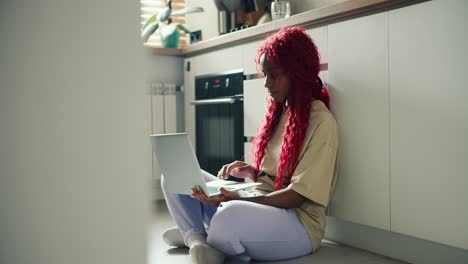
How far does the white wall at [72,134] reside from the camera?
0.33 meters

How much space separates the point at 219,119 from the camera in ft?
11.2

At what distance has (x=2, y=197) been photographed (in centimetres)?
34

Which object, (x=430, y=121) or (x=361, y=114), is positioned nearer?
(x=430, y=121)

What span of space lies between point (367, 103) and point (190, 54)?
1.97m

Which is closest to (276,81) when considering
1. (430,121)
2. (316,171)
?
(316,171)

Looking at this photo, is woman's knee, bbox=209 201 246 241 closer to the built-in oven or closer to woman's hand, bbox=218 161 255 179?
woman's hand, bbox=218 161 255 179

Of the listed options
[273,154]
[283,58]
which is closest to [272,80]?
[283,58]

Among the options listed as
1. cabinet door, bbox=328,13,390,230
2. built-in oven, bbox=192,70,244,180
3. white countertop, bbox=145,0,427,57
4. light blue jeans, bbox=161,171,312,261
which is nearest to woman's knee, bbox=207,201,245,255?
light blue jeans, bbox=161,171,312,261

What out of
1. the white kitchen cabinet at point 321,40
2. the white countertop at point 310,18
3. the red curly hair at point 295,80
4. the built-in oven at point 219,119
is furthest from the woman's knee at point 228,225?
the built-in oven at point 219,119

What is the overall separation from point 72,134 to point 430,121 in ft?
5.69

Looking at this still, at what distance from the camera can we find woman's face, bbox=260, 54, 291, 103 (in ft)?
7.50

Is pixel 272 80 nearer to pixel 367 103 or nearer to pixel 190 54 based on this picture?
pixel 367 103

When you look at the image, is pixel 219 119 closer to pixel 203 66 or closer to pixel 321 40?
pixel 203 66

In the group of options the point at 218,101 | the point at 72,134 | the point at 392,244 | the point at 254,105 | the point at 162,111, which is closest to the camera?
the point at 72,134
